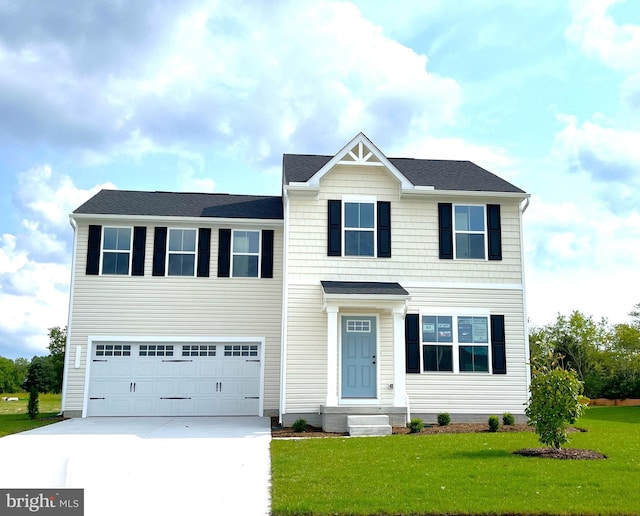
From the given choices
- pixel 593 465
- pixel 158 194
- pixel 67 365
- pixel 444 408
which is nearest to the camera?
pixel 593 465

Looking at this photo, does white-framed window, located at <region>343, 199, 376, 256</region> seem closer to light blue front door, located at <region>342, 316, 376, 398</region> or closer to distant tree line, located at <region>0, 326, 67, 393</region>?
light blue front door, located at <region>342, 316, 376, 398</region>

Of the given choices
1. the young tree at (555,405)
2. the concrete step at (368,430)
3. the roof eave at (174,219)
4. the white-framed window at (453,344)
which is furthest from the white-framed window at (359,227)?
the young tree at (555,405)

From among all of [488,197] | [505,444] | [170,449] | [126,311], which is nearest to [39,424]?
[126,311]

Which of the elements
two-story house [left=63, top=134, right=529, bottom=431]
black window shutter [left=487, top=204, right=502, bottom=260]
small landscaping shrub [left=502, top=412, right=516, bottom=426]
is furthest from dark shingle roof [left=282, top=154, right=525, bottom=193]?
small landscaping shrub [left=502, top=412, right=516, bottom=426]

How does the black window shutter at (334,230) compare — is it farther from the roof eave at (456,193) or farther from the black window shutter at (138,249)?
the black window shutter at (138,249)

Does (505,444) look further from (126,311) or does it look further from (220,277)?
(126,311)

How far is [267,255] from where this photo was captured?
20141mm

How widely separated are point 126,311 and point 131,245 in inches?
80.2

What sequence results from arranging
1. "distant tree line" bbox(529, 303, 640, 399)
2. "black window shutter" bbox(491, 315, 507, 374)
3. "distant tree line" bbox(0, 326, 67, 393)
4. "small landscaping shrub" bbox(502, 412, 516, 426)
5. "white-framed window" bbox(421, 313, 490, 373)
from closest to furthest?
"small landscaping shrub" bbox(502, 412, 516, 426) → "white-framed window" bbox(421, 313, 490, 373) → "black window shutter" bbox(491, 315, 507, 374) → "distant tree line" bbox(0, 326, 67, 393) → "distant tree line" bbox(529, 303, 640, 399)

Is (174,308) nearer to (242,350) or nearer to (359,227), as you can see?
(242,350)

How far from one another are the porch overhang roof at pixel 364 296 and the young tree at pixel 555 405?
5421 millimetres

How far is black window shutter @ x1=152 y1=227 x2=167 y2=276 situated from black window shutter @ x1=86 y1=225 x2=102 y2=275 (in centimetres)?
168

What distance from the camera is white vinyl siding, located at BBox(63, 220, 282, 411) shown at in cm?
1945

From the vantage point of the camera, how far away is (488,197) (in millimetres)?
18438
